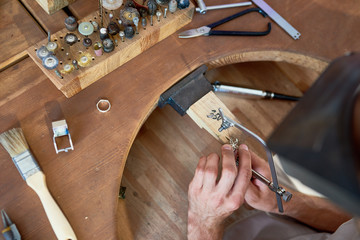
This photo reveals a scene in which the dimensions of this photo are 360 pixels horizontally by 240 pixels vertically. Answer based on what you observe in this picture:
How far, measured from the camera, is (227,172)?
30.5 inches

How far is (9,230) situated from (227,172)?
1.58 ft

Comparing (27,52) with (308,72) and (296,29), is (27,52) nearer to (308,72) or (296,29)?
(296,29)

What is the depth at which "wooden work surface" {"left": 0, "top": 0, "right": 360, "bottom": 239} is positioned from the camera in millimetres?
694

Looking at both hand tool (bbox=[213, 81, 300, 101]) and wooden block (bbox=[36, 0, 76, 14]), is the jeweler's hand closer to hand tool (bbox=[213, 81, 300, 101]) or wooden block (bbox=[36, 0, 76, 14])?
hand tool (bbox=[213, 81, 300, 101])

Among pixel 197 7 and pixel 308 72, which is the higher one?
pixel 197 7

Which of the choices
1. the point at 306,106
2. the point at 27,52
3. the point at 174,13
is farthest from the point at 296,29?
the point at 27,52

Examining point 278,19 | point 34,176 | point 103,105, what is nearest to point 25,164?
point 34,176

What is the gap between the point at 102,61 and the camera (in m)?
0.75

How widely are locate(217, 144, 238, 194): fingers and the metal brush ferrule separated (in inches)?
16.4

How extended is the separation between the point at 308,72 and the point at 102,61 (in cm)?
94

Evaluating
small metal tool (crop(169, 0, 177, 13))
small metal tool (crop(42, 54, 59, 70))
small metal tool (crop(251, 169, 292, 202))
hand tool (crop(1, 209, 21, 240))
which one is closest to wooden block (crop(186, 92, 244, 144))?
small metal tool (crop(251, 169, 292, 202))

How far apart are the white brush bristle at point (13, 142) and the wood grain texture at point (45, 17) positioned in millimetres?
283

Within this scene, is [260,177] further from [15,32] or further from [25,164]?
[15,32]

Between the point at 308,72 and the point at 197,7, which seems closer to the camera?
the point at 197,7
